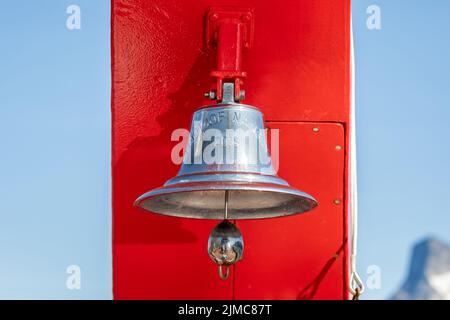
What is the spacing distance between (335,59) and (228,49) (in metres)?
0.62

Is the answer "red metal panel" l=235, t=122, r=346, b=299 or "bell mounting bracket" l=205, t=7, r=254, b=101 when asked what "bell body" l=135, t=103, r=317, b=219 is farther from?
"red metal panel" l=235, t=122, r=346, b=299

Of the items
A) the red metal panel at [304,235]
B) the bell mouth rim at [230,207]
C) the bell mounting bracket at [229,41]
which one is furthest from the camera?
the red metal panel at [304,235]

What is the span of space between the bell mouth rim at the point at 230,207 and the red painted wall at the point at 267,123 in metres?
0.39

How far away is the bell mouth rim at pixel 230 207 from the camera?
315 centimetres

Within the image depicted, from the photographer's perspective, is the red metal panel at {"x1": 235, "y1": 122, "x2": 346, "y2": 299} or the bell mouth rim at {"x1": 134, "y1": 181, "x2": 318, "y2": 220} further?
the red metal panel at {"x1": 235, "y1": 122, "x2": 346, "y2": 299}

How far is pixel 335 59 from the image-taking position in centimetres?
413

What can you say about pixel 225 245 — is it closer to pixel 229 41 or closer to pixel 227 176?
pixel 227 176

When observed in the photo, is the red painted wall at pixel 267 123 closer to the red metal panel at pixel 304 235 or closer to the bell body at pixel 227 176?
the red metal panel at pixel 304 235

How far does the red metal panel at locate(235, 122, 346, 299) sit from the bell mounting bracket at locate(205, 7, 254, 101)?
0.44 m

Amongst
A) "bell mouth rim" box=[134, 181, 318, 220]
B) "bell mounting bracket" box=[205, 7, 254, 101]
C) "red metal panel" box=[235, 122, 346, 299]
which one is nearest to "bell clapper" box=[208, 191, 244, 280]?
"bell mouth rim" box=[134, 181, 318, 220]

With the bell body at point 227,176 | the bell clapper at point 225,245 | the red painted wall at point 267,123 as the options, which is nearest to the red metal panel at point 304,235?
the red painted wall at point 267,123

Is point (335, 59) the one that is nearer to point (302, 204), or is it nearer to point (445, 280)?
point (302, 204)

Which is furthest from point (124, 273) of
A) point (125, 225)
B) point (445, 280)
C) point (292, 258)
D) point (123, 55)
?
point (445, 280)

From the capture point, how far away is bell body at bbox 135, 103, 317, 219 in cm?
320
